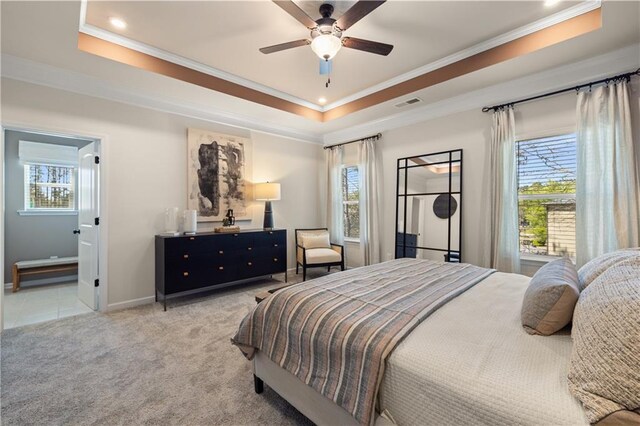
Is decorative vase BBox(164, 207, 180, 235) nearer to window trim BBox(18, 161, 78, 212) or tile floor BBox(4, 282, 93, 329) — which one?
tile floor BBox(4, 282, 93, 329)

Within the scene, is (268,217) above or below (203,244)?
above

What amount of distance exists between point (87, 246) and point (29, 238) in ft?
6.64

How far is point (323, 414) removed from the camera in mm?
1389

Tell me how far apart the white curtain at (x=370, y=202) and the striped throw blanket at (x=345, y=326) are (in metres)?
2.48

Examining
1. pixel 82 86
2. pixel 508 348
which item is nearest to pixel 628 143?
pixel 508 348

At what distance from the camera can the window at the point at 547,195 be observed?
3.00 metres

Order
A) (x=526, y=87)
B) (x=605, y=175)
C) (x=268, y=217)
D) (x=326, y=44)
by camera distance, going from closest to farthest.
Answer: (x=326, y=44) < (x=605, y=175) < (x=526, y=87) < (x=268, y=217)

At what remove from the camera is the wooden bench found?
4.05 meters

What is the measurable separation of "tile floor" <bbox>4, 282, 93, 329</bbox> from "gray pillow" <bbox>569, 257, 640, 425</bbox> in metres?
4.34

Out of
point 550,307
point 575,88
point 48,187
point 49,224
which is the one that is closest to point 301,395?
point 550,307

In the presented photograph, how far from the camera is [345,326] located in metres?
1.32

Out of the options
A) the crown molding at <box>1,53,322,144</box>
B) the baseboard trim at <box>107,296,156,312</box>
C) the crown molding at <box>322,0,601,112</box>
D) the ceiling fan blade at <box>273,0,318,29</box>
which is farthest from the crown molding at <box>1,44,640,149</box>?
the baseboard trim at <box>107,296,156,312</box>

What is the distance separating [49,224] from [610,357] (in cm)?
661

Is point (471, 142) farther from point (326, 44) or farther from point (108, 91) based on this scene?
point (108, 91)
